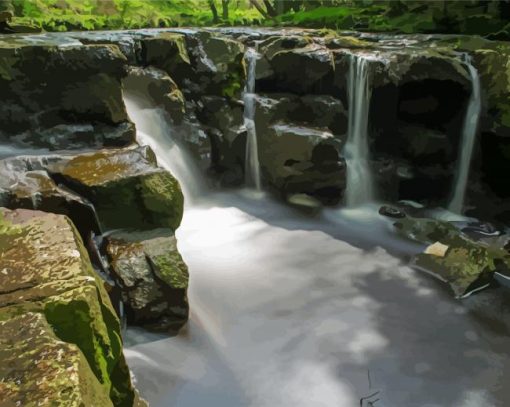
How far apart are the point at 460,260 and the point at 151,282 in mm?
4217

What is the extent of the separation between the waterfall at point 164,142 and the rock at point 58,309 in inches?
195

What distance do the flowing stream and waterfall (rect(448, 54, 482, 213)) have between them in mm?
2085

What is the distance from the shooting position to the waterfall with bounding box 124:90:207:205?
26.4 ft

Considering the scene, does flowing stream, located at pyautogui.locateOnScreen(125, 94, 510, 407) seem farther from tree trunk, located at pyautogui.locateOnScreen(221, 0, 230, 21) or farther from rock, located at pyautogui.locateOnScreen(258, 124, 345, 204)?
tree trunk, located at pyautogui.locateOnScreen(221, 0, 230, 21)

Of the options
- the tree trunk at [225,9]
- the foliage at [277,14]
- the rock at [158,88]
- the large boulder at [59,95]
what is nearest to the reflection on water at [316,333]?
the large boulder at [59,95]

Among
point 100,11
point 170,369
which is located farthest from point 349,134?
point 100,11

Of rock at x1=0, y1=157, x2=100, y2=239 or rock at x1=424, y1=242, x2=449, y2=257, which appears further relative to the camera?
rock at x1=424, y1=242, x2=449, y2=257

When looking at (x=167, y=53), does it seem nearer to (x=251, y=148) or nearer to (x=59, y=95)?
(x=251, y=148)

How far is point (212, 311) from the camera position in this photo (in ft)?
17.9

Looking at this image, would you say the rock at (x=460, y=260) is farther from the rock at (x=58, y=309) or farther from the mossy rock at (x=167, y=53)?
the mossy rock at (x=167, y=53)

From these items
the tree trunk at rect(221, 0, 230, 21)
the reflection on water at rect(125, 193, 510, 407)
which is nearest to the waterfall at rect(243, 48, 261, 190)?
the reflection on water at rect(125, 193, 510, 407)

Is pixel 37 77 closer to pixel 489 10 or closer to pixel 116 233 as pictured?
pixel 116 233

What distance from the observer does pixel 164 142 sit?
27.1ft

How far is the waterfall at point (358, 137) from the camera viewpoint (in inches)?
355
